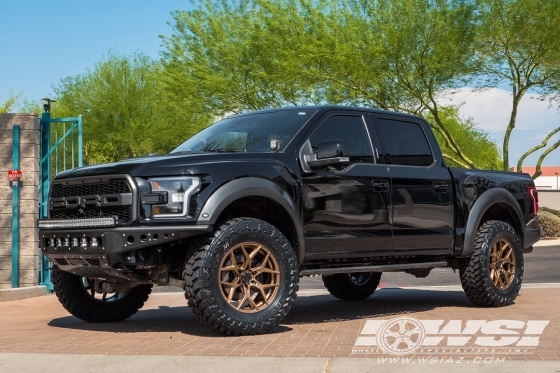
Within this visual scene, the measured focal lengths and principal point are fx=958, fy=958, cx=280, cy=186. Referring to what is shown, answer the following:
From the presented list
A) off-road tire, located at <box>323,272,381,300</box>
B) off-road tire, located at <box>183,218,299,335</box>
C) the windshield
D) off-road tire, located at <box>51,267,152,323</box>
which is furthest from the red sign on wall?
off-road tire, located at <box>183,218,299,335</box>

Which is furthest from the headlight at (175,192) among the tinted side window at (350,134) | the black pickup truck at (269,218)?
the tinted side window at (350,134)

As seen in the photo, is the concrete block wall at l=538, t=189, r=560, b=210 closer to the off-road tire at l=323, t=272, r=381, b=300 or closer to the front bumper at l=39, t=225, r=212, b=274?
the off-road tire at l=323, t=272, r=381, b=300

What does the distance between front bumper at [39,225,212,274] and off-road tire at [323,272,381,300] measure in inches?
166

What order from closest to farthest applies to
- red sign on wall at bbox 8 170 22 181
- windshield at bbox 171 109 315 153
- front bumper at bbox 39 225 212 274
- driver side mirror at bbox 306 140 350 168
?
front bumper at bbox 39 225 212 274, driver side mirror at bbox 306 140 350 168, windshield at bbox 171 109 315 153, red sign on wall at bbox 8 170 22 181

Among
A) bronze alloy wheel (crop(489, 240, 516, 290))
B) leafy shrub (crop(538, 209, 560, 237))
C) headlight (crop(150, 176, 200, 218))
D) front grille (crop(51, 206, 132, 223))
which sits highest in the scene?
headlight (crop(150, 176, 200, 218))

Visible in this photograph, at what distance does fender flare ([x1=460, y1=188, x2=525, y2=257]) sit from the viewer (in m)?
10.3

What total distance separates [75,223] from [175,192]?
102cm

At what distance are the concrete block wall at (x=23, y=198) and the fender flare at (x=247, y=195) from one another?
6223 mm

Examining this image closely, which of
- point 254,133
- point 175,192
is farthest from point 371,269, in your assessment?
point 175,192

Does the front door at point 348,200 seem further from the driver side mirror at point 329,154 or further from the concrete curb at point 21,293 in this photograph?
the concrete curb at point 21,293

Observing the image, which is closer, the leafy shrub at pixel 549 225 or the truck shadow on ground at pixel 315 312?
the truck shadow on ground at pixel 315 312

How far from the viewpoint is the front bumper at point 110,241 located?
7703 mm

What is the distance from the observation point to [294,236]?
8.53 m

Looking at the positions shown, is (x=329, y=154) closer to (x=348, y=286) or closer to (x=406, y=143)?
(x=406, y=143)
